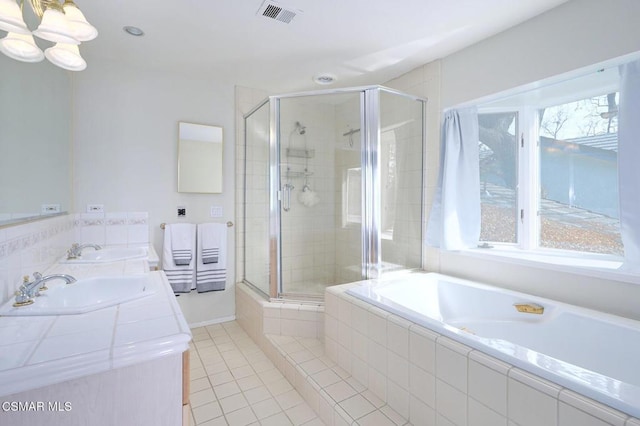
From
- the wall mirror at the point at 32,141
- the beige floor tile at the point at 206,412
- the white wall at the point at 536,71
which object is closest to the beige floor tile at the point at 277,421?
the beige floor tile at the point at 206,412

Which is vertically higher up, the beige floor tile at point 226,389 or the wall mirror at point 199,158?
the wall mirror at point 199,158

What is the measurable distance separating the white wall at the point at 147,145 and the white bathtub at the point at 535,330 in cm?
178

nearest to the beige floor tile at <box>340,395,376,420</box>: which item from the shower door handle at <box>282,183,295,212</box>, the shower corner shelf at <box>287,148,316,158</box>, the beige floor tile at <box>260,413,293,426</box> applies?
the beige floor tile at <box>260,413,293,426</box>

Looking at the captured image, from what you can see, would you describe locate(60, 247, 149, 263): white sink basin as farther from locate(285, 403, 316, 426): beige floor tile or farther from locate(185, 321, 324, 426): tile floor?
locate(285, 403, 316, 426): beige floor tile

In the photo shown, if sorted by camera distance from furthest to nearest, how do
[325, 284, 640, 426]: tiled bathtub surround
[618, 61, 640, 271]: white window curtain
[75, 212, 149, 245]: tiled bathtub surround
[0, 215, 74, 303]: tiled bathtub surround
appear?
[75, 212, 149, 245]: tiled bathtub surround < [618, 61, 640, 271]: white window curtain < [0, 215, 74, 303]: tiled bathtub surround < [325, 284, 640, 426]: tiled bathtub surround

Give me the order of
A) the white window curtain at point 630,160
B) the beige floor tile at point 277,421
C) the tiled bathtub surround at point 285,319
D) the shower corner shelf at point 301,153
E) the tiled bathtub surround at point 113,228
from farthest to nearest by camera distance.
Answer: the shower corner shelf at point 301,153 → the tiled bathtub surround at point 113,228 → the tiled bathtub surround at point 285,319 → the beige floor tile at point 277,421 → the white window curtain at point 630,160

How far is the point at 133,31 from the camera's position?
208 centimetres

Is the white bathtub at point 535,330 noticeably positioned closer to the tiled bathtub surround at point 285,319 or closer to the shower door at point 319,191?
the tiled bathtub surround at point 285,319

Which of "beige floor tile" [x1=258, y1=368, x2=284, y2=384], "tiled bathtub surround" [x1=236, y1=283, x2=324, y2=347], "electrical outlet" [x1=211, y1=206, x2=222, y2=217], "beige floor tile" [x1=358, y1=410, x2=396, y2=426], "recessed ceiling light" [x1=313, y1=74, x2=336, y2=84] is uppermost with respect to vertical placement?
"recessed ceiling light" [x1=313, y1=74, x2=336, y2=84]

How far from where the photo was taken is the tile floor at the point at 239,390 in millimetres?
1691

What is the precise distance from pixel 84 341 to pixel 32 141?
126 centimetres

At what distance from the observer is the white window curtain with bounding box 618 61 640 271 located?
151cm

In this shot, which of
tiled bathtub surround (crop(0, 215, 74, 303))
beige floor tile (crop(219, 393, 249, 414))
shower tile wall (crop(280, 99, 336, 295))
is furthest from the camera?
shower tile wall (crop(280, 99, 336, 295))

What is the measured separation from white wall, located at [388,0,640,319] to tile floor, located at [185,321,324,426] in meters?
1.57
